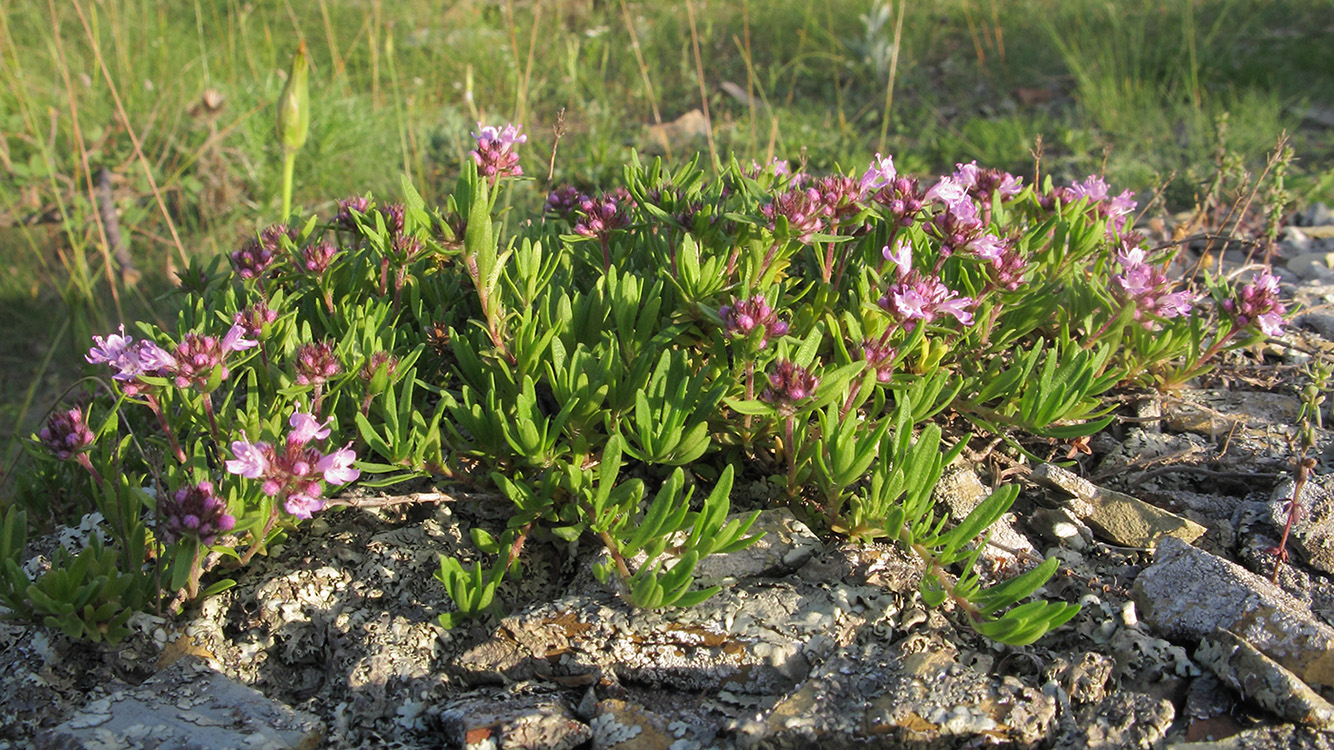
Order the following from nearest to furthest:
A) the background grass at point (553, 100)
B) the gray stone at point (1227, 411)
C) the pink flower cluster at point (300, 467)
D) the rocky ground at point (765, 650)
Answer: the rocky ground at point (765, 650) < the pink flower cluster at point (300, 467) < the gray stone at point (1227, 411) < the background grass at point (553, 100)

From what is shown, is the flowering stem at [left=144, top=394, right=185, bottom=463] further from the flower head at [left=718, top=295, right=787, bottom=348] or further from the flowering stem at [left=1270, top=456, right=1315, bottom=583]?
the flowering stem at [left=1270, top=456, right=1315, bottom=583]

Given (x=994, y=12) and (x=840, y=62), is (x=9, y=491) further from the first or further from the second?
(x=994, y=12)

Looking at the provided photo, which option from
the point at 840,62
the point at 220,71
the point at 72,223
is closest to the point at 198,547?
the point at 72,223

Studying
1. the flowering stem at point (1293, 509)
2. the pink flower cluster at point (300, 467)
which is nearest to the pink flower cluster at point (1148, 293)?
the flowering stem at point (1293, 509)

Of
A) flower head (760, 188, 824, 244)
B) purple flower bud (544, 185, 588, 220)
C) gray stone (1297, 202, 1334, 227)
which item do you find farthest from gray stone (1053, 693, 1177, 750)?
gray stone (1297, 202, 1334, 227)

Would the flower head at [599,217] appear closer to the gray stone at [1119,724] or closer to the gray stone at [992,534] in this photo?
the gray stone at [992,534]

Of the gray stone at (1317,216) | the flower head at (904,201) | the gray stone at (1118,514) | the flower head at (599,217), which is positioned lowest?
the gray stone at (1118,514)
